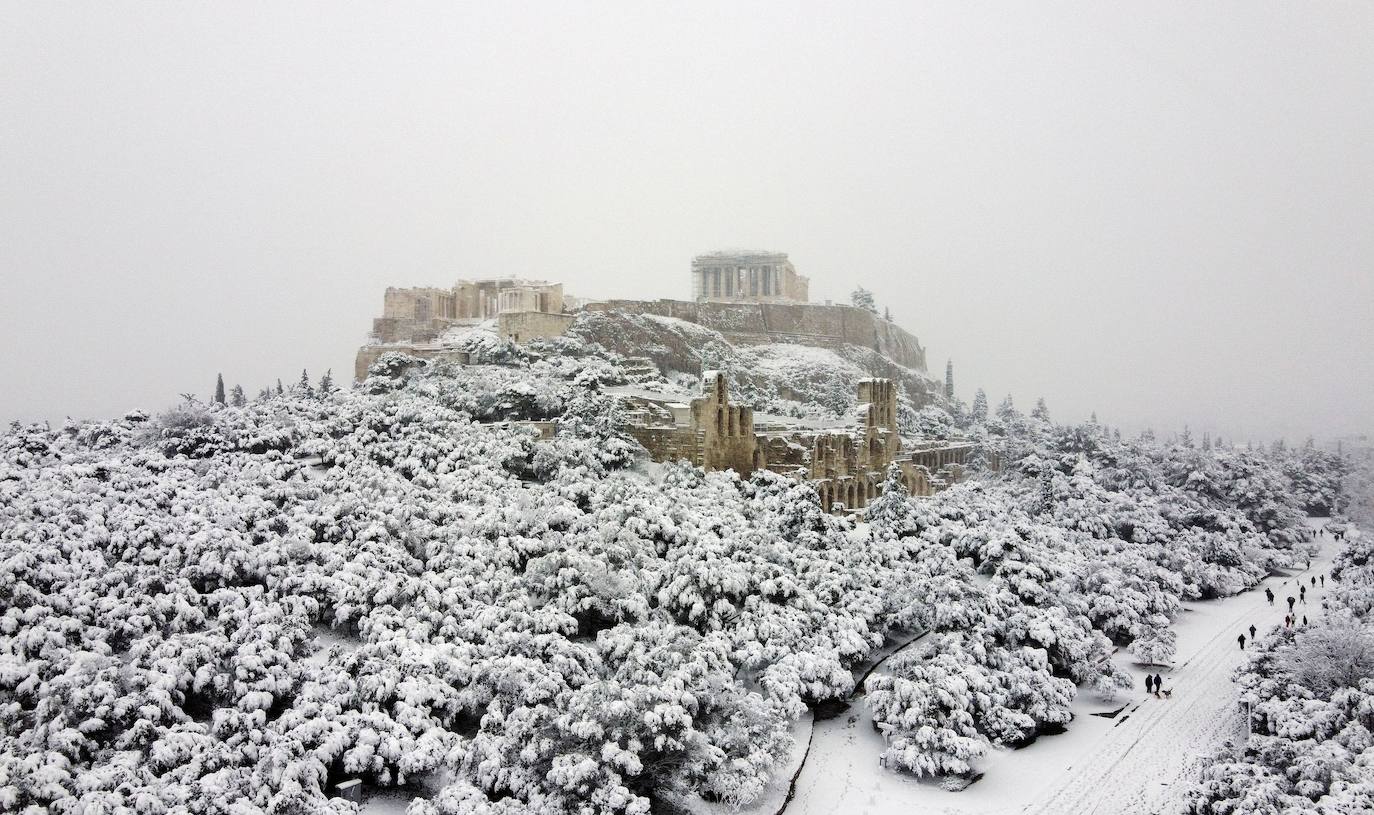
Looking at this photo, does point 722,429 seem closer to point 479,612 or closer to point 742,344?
point 479,612

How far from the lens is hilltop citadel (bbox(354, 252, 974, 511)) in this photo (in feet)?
101

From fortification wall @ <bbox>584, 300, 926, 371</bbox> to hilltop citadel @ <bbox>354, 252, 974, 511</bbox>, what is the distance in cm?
10

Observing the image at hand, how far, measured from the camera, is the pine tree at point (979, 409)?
63.2 m

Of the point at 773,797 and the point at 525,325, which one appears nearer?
the point at 773,797

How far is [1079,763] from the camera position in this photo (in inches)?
725

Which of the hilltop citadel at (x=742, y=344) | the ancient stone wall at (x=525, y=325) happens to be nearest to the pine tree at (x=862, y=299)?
the hilltop citadel at (x=742, y=344)

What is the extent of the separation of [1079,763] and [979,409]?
48621 mm

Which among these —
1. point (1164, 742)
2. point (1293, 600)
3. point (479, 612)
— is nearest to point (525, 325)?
point (479, 612)

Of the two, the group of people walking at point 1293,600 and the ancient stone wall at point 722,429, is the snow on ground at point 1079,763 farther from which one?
the ancient stone wall at point 722,429

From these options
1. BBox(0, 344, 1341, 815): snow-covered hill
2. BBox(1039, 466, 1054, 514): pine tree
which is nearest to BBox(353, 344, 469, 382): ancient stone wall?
BBox(0, 344, 1341, 815): snow-covered hill

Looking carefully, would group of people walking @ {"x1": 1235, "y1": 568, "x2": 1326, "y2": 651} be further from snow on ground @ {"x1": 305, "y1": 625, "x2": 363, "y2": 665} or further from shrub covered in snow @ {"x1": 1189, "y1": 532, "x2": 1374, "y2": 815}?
snow on ground @ {"x1": 305, "y1": 625, "x2": 363, "y2": 665}

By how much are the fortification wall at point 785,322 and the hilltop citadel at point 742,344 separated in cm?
10

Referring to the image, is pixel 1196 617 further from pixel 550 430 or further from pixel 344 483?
pixel 344 483

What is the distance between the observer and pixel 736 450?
3061 centimetres
